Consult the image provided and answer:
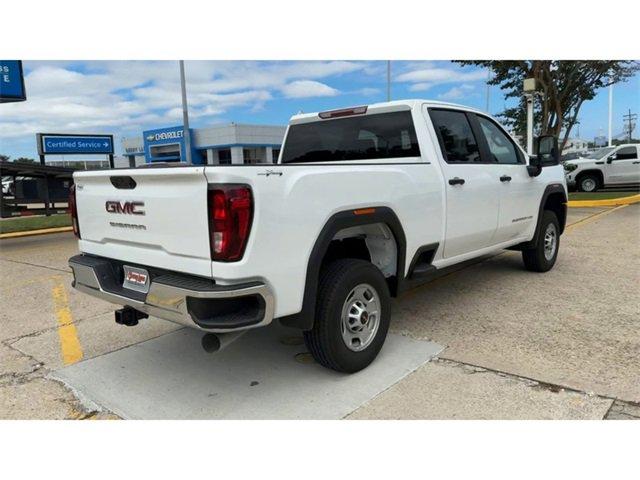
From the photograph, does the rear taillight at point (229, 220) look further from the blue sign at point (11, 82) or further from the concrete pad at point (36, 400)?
the blue sign at point (11, 82)

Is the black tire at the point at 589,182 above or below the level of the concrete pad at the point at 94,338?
above

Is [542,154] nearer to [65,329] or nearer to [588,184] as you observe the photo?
[65,329]

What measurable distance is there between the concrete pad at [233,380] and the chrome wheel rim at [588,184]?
18.5m

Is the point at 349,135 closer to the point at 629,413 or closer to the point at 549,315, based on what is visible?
the point at 549,315

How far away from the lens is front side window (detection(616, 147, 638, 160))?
1903 centimetres

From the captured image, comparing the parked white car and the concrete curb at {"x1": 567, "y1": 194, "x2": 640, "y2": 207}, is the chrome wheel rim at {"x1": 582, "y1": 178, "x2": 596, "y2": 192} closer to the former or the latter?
the parked white car

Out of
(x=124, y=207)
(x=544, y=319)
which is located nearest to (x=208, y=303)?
(x=124, y=207)

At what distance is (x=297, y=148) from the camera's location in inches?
205

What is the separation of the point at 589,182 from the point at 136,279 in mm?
20243

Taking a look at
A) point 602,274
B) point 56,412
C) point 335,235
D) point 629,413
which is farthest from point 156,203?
point 602,274

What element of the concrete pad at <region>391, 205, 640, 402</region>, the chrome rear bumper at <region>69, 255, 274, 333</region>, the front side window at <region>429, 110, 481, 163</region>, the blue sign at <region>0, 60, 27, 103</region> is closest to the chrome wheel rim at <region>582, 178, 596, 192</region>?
the concrete pad at <region>391, 205, 640, 402</region>

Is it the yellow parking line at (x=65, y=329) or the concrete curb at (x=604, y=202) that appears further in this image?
the concrete curb at (x=604, y=202)

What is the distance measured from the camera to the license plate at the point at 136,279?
10.8 feet

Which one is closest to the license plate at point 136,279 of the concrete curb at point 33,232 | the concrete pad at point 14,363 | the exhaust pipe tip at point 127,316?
the exhaust pipe tip at point 127,316
